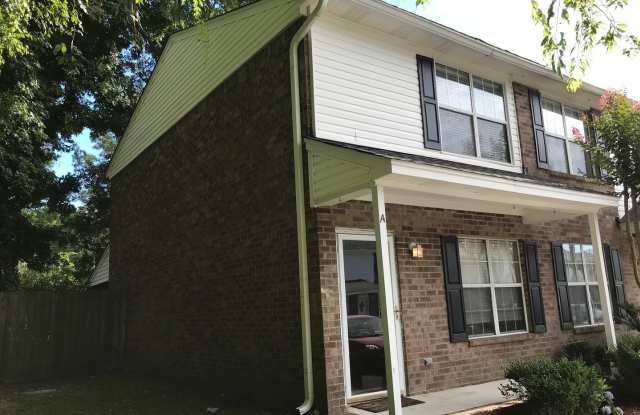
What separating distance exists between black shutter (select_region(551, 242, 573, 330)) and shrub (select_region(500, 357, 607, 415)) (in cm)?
379

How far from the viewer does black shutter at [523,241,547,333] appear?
9.06m

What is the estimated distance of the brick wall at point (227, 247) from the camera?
723 centimetres

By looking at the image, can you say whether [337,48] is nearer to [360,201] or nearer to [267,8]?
[267,8]

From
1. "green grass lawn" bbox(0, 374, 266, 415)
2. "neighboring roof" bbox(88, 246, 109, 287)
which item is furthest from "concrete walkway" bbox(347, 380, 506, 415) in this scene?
"neighboring roof" bbox(88, 246, 109, 287)

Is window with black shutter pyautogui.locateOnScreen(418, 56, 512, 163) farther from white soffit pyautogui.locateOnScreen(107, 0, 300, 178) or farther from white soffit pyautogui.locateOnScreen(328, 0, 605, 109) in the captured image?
white soffit pyautogui.locateOnScreen(107, 0, 300, 178)

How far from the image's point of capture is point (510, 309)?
891 cm

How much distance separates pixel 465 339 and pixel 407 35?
490 cm

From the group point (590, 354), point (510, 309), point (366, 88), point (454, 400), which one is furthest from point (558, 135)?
point (454, 400)

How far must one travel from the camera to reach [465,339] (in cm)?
796

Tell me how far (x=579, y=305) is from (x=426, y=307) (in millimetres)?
4398

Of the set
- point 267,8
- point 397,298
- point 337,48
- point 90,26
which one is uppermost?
point 90,26

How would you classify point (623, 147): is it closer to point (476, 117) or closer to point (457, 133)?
point (476, 117)

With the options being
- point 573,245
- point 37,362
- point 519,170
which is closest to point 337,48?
point 519,170

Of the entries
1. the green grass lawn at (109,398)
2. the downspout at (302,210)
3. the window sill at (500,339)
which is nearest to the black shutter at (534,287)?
the window sill at (500,339)
